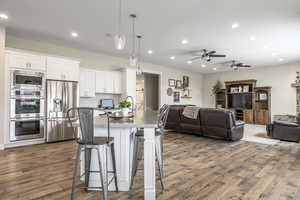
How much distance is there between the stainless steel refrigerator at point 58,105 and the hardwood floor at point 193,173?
0.51 meters

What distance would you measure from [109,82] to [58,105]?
1.99m

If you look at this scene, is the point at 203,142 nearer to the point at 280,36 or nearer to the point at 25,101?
the point at 280,36

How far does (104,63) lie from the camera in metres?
6.65

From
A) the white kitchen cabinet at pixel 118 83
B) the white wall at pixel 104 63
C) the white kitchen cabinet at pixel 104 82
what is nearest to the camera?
the white wall at pixel 104 63

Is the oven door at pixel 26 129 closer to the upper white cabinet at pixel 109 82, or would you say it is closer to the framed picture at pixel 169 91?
the upper white cabinet at pixel 109 82

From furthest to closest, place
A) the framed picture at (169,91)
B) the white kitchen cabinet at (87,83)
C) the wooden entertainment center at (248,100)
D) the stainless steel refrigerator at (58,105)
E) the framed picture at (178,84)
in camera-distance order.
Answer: the framed picture at (178,84)
the framed picture at (169,91)
the wooden entertainment center at (248,100)
the white kitchen cabinet at (87,83)
the stainless steel refrigerator at (58,105)

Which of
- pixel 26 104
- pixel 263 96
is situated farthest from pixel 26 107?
pixel 263 96

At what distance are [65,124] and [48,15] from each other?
2760 millimetres

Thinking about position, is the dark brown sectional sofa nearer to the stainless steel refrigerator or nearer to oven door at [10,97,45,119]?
the stainless steel refrigerator

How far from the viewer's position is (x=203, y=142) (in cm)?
479

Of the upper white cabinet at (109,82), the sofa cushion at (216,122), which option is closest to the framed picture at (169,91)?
the upper white cabinet at (109,82)

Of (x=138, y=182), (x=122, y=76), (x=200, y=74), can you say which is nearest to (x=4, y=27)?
(x=122, y=76)

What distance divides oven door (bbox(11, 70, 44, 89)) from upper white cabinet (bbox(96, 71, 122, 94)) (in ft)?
5.88

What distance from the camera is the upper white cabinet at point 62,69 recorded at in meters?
4.74
